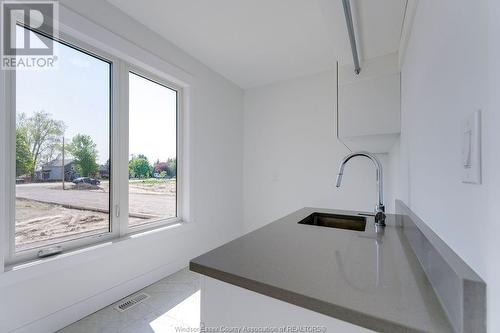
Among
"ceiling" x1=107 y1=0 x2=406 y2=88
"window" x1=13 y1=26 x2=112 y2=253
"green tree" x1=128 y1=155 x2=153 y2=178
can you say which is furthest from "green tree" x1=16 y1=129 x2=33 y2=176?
"ceiling" x1=107 y1=0 x2=406 y2=88

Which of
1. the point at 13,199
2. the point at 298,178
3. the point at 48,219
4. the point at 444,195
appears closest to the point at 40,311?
the point at 48,219

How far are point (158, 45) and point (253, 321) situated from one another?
98.7 inches

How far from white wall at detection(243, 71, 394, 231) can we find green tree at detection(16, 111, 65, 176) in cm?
243

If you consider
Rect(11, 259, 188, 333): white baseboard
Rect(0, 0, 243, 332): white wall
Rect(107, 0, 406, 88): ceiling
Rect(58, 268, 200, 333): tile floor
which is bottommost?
Rect(58, 268, 200, 333): tile floor

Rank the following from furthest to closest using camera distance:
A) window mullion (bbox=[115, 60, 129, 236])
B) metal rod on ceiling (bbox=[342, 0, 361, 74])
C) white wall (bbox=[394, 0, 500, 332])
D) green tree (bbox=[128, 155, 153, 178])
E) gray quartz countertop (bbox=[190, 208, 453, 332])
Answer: green tree (bbox=[128, 155, 153, 178]) → window mullion (bbox=[115, 60, 129, 236]) → metal rod on ceiling (bbox=[342, 0, 361, 74]) → gray quartz countertop (bbox=[190, 208, 453, 332]) → white wall (bbox=[394, 0, 500, 332])

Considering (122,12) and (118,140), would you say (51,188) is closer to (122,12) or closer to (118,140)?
(118,140)

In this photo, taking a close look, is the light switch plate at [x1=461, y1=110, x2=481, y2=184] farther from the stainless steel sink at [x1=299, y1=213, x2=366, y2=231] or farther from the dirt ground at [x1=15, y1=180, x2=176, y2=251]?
the dirt ground at [x1=15, y1=180, x2=176, y2=251]

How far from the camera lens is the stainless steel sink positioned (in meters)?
1.52

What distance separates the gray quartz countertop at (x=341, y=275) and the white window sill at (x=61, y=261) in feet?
4.52

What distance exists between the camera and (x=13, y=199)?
1.43 meters

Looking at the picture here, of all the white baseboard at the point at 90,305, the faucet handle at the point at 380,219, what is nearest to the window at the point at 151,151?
the white baseboard at the point at 90,305

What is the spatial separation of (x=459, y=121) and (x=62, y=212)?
2298mm

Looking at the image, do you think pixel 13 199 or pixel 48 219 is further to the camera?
pixel 48 219

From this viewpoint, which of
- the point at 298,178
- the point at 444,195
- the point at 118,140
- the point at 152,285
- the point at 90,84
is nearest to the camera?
the point at 444,195
